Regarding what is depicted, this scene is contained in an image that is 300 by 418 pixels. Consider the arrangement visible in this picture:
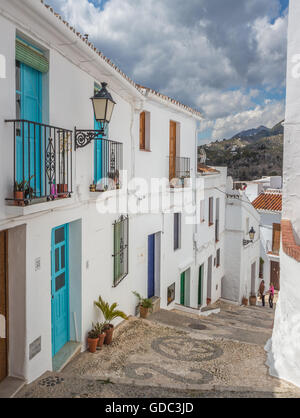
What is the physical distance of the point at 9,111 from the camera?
463cm

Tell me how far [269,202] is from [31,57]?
2361 centimetres

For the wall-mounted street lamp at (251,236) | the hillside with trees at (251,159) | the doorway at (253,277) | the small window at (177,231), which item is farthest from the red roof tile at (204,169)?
the hillside with trees at (251,159)

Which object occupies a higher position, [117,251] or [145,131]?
[145,131]

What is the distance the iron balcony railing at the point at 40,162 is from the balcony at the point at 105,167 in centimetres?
135

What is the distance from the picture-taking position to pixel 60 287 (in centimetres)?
684

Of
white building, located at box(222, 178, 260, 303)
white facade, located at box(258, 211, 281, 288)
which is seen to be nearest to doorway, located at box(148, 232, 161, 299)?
white building, located at box(222, 178, 260, 303)

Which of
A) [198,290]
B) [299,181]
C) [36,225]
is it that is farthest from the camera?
[198,290]

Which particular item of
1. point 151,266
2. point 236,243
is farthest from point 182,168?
point 236,243

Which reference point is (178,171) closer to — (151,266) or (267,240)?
(151,266)

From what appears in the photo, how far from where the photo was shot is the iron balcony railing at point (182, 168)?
42.7 feet

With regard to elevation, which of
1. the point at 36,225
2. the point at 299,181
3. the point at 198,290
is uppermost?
the point at 299,181

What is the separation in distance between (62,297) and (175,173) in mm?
7076
